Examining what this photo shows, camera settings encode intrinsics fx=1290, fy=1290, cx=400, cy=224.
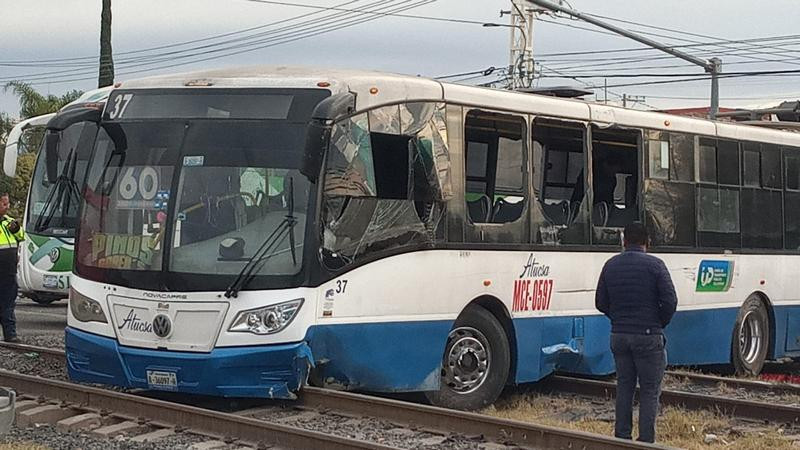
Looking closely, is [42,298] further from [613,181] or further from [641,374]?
[641,374]

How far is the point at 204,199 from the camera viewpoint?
10344mm

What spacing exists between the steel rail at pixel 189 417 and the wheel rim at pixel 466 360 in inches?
93.6

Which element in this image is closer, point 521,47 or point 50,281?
point 50,281

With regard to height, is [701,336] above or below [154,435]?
above

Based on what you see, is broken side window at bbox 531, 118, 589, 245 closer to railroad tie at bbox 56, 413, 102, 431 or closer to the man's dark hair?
the man's dark hair

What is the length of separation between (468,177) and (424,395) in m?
2.00

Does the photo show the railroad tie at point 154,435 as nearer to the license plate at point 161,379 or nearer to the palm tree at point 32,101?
the license plate at point 161,379

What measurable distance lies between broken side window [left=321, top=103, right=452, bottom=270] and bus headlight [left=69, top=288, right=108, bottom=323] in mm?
2058

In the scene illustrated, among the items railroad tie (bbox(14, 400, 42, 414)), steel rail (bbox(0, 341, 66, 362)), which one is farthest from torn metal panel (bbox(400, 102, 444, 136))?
steel rail (bbox(0, 341, 66, 362))

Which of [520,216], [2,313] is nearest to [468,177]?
[520,216]

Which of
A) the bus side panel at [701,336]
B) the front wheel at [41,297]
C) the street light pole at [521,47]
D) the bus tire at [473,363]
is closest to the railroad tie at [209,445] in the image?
the bus tire at [473,363]

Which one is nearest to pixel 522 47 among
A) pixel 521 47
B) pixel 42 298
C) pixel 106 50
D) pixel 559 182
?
pixel 521 47

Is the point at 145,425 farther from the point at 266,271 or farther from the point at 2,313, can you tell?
the point at 2,313

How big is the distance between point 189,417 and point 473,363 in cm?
293
